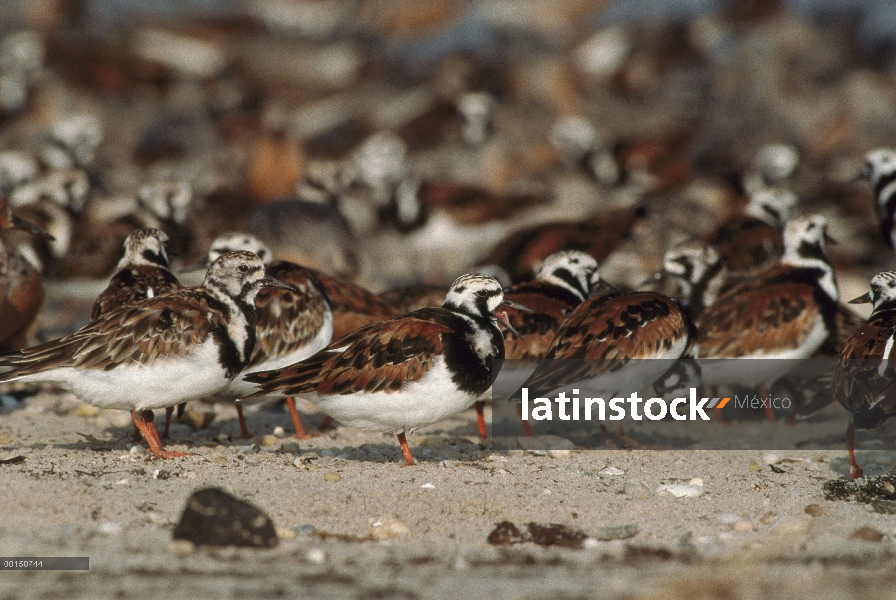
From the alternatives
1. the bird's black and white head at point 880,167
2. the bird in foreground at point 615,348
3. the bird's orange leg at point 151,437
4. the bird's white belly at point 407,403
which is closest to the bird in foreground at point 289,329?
the bird's orange leg at point 151,437

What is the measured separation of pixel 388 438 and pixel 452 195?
8153mm

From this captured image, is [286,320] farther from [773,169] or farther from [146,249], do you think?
[773,169]

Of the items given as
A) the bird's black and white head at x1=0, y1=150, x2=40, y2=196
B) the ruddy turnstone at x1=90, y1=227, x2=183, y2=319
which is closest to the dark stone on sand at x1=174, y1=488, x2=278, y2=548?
the ruddy turnstone at x1=90, y1=227, x2=183, y2=319

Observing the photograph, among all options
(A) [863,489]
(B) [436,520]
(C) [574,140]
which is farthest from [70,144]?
(A) [863,489]

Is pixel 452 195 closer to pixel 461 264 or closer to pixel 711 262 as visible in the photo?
pixel 461 264

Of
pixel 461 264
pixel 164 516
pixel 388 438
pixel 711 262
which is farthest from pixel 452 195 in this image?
pixel 164 516

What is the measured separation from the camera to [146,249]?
310 inches

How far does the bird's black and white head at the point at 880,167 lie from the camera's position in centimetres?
1153

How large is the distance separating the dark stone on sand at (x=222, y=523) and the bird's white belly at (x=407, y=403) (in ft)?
4.36

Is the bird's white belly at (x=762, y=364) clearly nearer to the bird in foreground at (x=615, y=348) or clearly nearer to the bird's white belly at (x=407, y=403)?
the bird in foreground at (x=615, y=348)

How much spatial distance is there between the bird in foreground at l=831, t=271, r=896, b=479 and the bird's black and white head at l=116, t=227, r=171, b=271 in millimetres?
4545

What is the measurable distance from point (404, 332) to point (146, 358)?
140 cm

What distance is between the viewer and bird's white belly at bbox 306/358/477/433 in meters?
6.05

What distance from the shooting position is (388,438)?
7.61 meters
